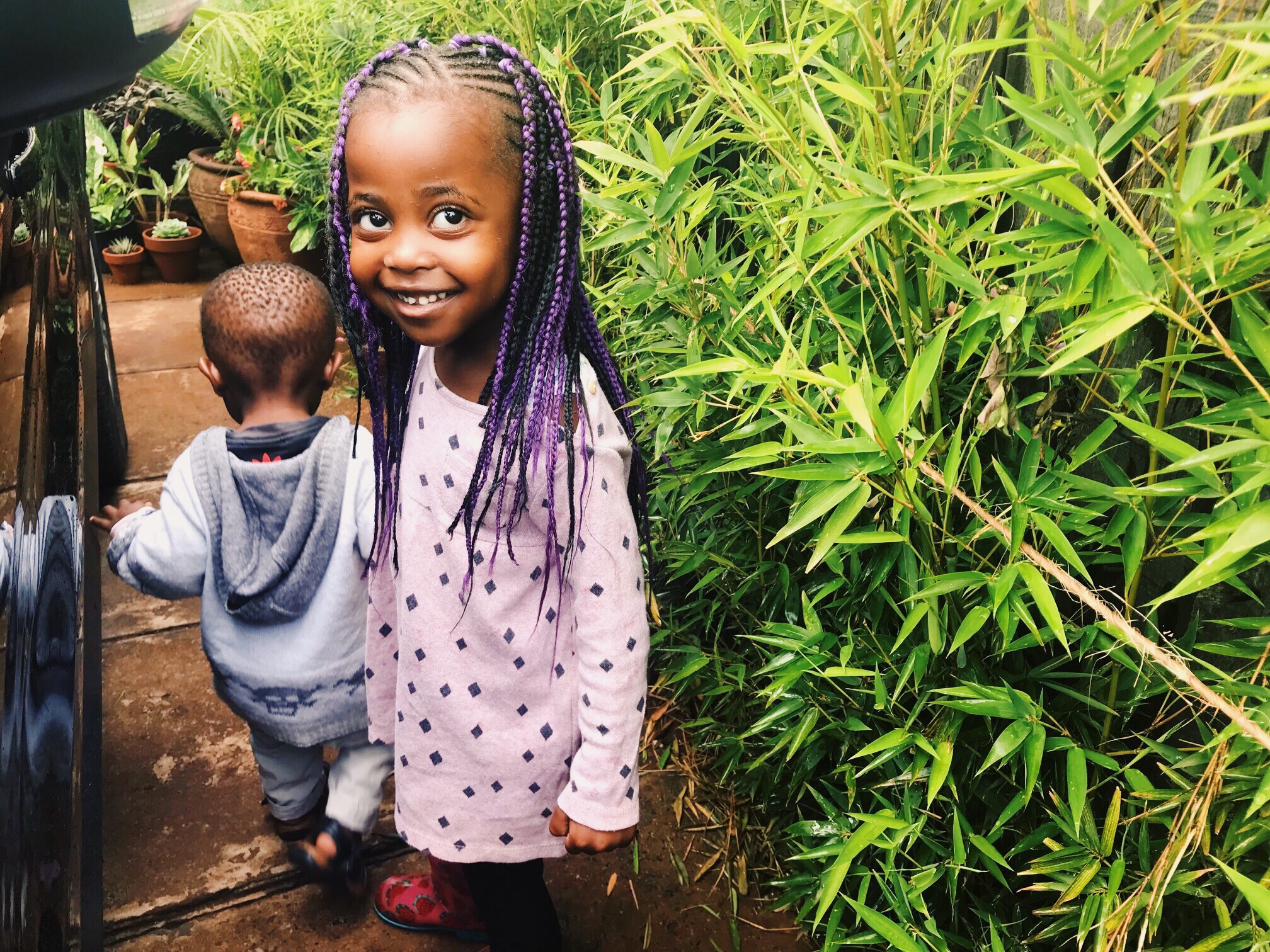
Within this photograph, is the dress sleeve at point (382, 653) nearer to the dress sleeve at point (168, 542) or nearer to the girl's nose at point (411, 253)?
the dress sleeve at point (168, 542)

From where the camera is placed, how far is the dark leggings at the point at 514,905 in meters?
1.76

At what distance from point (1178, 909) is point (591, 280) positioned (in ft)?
5.94

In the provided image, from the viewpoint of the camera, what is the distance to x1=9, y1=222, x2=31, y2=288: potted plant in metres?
1.23

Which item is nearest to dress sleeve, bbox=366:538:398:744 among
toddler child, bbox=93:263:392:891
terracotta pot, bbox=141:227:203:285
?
toddler child, bbox=93:263:392:891

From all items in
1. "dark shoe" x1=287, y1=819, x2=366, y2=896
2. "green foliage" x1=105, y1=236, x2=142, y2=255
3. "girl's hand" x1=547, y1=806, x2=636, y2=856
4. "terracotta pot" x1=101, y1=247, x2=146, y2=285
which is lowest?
"dark shoe" x1=287, y1=819, x2=366, y2=896

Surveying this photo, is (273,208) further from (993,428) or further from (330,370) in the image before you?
(993,428)

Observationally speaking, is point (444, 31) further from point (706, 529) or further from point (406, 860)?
point (406, 860)

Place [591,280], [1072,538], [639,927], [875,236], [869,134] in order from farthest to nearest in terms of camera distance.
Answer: [591,280], [639,927], [1072,538], [875,236], [869,134]

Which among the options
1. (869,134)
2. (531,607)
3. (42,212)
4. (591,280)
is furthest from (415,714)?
(591,280)

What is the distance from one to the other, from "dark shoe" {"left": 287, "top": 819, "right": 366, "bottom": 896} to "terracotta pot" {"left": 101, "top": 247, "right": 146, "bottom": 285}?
14.1ft

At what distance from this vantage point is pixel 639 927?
6.86 feet

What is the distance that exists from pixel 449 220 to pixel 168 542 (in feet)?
3.11

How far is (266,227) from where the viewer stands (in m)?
4.89

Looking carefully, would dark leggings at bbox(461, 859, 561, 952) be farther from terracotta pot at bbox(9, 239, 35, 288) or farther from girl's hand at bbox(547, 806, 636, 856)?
terracotta pot at bbox(9, 239, 35, 288)
